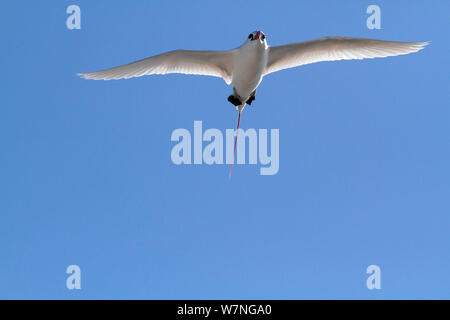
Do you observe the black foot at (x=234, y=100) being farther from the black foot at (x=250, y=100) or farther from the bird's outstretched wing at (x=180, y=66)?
the bird's outstretched wing at (x=180, y=66)

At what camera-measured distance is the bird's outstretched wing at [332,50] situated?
8.58 metres

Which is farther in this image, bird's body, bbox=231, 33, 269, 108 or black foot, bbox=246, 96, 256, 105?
black foot, bbox=246, 96, 256, 105

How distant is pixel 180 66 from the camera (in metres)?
9.16

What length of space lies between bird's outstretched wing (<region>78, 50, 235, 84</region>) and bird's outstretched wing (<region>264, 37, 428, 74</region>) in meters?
0.79

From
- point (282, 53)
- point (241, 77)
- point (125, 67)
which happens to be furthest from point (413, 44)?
point (125, 67)

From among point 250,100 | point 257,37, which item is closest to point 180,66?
point 250,100

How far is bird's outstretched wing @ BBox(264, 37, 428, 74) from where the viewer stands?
858cm

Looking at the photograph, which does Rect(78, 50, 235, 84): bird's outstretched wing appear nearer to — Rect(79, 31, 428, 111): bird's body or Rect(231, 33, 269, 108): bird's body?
Rect(79, 31, 428, 111): bird's body

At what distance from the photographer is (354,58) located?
892cm

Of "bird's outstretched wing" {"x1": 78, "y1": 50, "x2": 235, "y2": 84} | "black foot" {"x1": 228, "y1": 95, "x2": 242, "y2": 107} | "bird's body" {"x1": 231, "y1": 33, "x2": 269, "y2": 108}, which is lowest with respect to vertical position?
"black foot" {"x1": 228, "y1": 95, "x2": 242, "y2": 107}

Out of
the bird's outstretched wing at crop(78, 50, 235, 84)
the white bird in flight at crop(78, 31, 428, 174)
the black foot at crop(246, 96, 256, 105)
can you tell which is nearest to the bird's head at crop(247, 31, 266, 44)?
the white bird in flight at crop(78, 31, 428, 174)

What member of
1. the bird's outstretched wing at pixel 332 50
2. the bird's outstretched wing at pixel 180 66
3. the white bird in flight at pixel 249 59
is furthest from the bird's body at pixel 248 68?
the bird's outstretched wing at pixel 332 50

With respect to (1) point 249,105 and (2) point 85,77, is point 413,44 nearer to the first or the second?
(1) point 249,105
